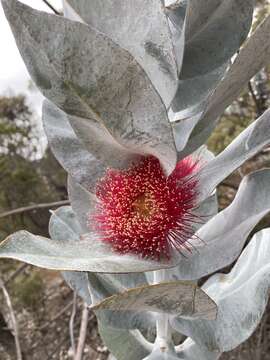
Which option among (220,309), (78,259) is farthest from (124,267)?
(220,309)

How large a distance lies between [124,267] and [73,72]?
0.53 ft

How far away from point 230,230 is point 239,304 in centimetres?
7

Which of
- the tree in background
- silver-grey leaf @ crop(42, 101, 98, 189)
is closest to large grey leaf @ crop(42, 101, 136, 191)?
silver-grey leaf @ crop(42, 101, 98, 189)

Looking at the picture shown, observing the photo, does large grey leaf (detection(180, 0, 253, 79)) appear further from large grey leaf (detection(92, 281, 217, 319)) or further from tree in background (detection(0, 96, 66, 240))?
tree in background (detection(0, 96, 66, 240))

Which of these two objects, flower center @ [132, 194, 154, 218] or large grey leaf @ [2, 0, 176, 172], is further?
flower center @ [132, 194, 154, 218]

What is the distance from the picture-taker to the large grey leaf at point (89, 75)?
342 mm

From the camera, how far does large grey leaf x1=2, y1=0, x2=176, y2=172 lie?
34 centimetres

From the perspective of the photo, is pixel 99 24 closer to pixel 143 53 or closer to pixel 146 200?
pixel 143 53

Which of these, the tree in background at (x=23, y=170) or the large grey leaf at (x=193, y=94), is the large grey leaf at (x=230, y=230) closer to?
the large grey leaf at (x=193, y=94)

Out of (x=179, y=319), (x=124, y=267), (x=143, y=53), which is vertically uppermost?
(x=143, y=53)

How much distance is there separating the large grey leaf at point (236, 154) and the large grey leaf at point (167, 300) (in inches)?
4.1

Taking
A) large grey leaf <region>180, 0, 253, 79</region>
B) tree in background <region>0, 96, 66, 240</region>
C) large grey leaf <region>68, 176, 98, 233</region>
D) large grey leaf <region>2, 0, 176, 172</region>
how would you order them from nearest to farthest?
large grey leaf <region>2, 0, 176, 172</region>
large grey leaf <region>180, 0, 253, 79</region>
large grey leaf <region>68, 176, 98, 233</region>
tree in background <region>0, 96, 66, 240</region>

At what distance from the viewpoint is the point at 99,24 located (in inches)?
16.1

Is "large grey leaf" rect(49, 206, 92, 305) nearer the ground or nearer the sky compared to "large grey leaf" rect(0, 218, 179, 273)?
nearer the ground
